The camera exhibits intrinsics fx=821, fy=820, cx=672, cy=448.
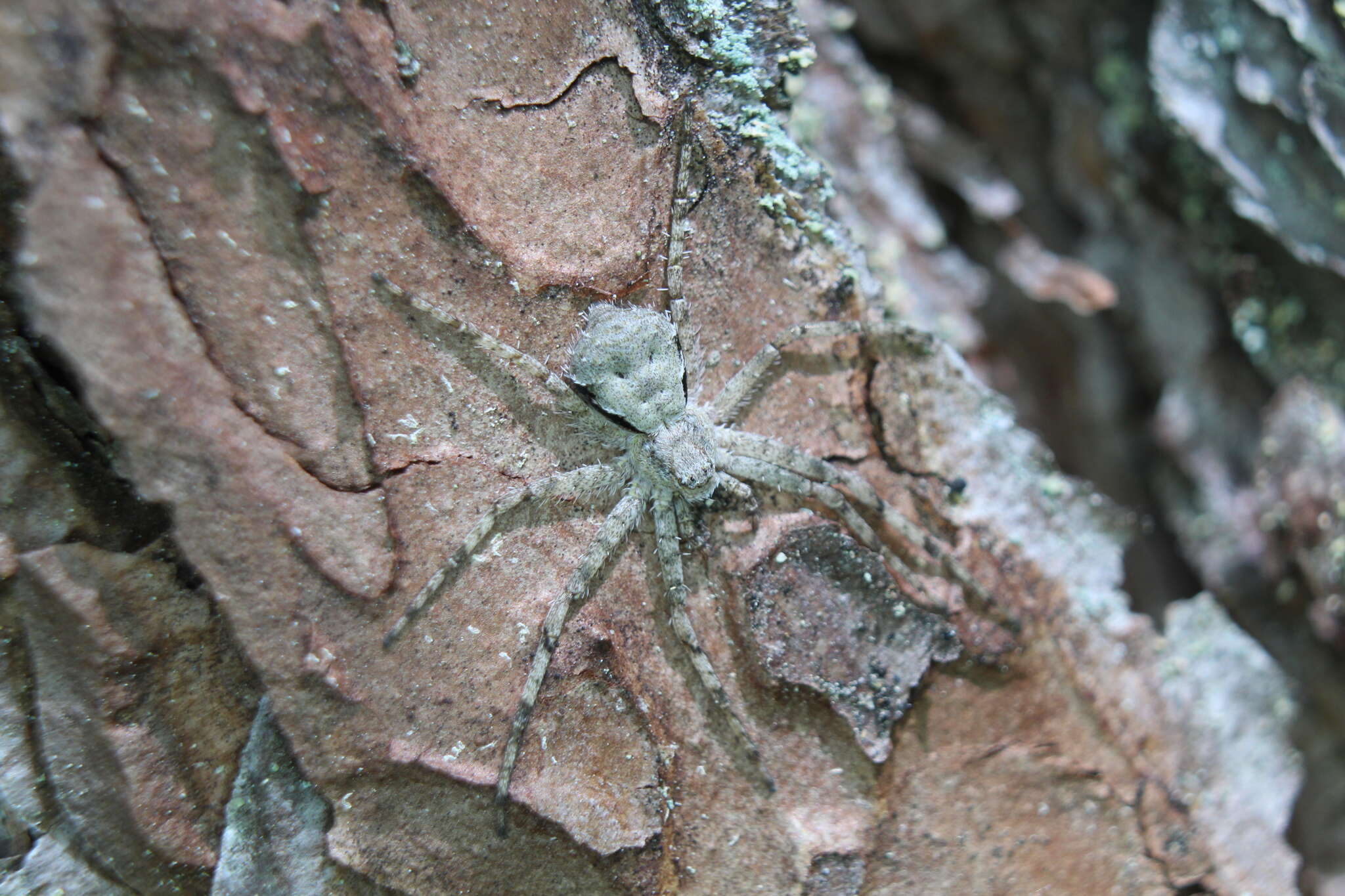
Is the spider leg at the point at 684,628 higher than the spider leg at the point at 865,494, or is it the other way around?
the spider leg at the point at 865,494

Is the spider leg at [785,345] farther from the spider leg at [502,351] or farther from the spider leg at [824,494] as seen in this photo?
the spider leg at [502,351]

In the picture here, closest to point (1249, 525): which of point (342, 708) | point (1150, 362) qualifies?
point (1150, 362)

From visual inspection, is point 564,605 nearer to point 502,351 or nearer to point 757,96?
point 502,351

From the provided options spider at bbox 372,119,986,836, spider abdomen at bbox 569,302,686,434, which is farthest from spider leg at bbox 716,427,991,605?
spider abdomen at bbox 569,302,686,434

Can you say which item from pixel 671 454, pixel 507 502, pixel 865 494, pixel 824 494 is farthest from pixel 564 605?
pixel 865 494

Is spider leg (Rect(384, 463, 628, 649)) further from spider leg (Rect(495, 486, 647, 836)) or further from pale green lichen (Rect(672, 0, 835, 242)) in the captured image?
pale green lichen (Rect(672, 0, 835, 242))

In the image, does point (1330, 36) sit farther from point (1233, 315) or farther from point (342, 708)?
point (342, 708)

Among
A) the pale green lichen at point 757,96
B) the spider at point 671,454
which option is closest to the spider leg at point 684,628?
the spider at point 671,454
